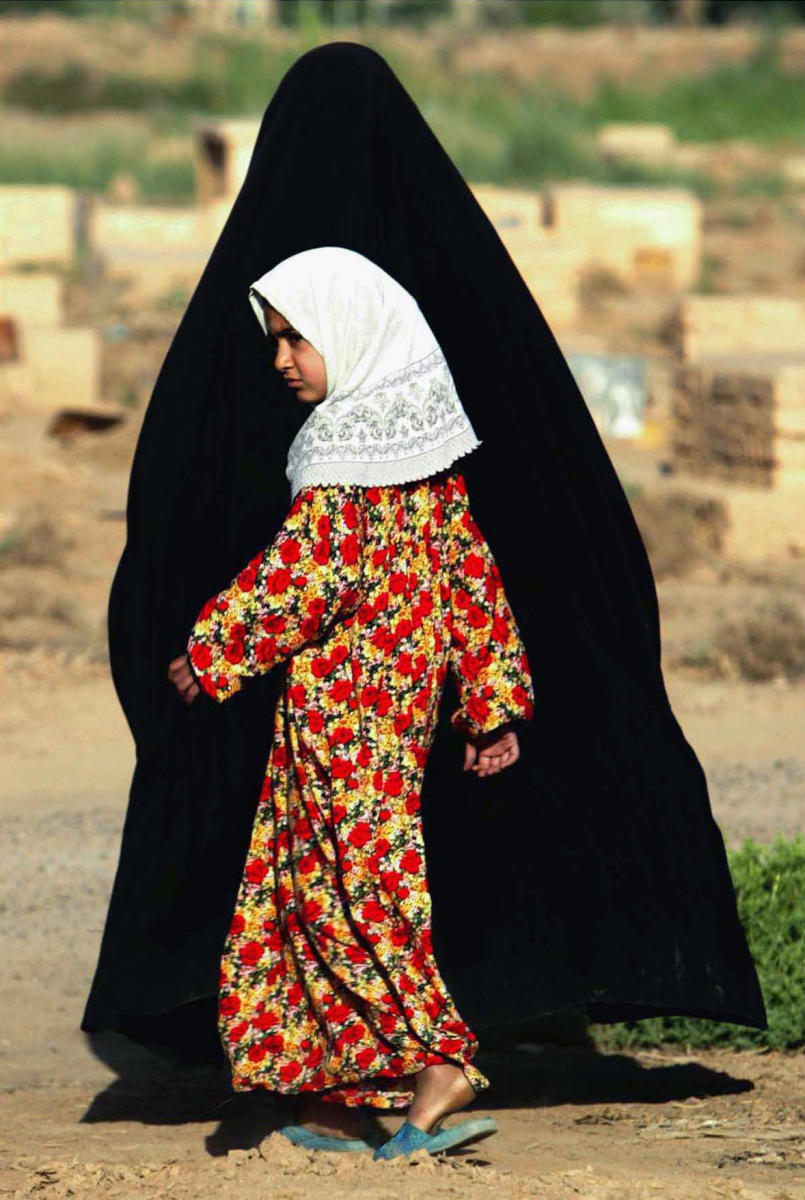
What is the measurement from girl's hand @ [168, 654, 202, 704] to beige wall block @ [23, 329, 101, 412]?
1154 centimetres

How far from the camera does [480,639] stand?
3.35 metres

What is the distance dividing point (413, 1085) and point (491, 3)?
61131 mm

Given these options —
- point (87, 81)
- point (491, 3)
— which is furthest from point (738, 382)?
point (491, 3)

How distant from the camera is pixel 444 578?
334cm

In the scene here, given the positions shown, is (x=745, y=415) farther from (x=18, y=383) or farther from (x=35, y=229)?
(x=35, y=229)

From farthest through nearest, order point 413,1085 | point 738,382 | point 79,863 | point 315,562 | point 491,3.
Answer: point 491,3
point 738,382
point 79,863
point 413,1085
point 315,562

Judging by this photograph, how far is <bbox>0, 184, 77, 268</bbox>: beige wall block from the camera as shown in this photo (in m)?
21.8

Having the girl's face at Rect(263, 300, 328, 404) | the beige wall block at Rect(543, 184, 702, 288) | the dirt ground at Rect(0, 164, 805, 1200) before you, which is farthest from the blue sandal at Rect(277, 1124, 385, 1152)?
the beige wall block at Rect(543, 184, 702, 288)

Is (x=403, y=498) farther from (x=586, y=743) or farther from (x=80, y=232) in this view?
(x=80, y=232)

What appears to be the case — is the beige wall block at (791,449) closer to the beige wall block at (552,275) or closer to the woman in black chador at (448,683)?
the woman in black chador at (448,683)

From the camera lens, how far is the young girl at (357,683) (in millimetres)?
3182

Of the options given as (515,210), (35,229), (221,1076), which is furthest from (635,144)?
(221,1076)

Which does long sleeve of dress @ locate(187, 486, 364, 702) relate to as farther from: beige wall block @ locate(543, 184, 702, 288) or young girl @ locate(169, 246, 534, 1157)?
beige wall block @ locate(543, 184, 702, 288)

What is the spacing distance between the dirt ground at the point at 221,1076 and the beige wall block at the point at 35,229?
1087cm
